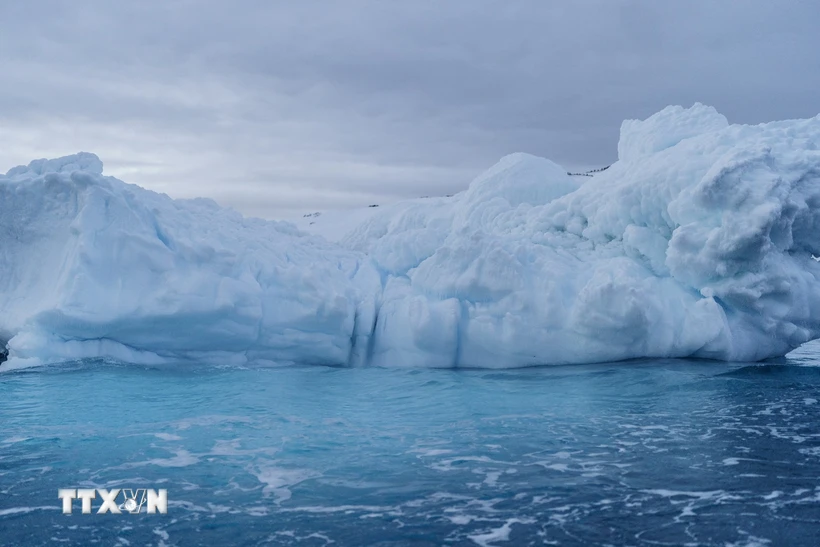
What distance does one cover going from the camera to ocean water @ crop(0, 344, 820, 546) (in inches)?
202

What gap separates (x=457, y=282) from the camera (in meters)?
12.0

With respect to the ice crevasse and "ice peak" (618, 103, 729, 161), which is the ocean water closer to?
the ice crevasse

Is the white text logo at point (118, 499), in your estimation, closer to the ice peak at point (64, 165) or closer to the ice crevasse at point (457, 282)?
the ice crevasse at point (457, 282)

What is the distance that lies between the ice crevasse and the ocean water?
810 millimetres

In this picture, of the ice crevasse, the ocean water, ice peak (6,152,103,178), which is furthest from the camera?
ice peak (6,152,103,178)

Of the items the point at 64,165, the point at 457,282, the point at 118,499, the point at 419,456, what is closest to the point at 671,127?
the point at 457,282

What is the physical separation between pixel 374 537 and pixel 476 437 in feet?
9.13

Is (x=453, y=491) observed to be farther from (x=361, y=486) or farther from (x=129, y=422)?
(x=129, y=422)

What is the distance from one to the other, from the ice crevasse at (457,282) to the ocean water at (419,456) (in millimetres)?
810

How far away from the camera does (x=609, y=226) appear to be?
13.3 metres

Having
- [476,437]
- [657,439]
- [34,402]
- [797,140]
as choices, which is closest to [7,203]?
[34,402]

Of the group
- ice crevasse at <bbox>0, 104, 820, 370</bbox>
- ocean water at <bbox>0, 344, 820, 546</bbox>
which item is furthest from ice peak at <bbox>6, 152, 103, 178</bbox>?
ocean water at <bbox>0, 344, 820, 546</bbox>

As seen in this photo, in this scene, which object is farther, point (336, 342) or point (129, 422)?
point (336, 342)

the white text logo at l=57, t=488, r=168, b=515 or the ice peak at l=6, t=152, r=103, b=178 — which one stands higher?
the ice peak at l=6, t=152, r=103, b=178
